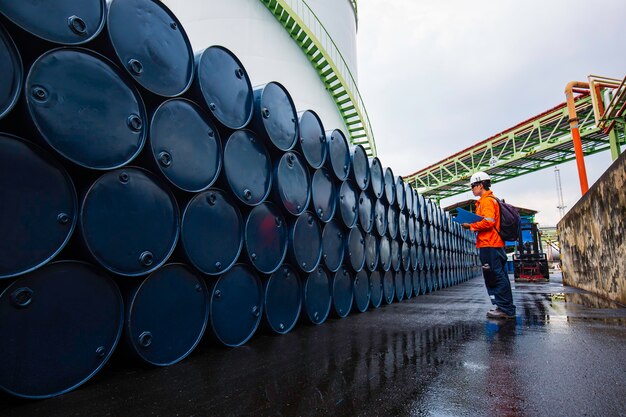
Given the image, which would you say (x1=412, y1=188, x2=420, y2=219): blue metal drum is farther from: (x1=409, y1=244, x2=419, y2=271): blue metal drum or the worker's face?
the worker's face

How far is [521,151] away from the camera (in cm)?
1548

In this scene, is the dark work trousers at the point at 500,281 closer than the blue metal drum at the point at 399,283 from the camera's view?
Yes

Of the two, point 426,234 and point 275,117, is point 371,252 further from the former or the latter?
point 426,234

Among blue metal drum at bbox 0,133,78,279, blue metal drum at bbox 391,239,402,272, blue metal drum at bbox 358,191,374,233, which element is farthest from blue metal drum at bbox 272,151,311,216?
blue metal drum at bbox 391,239,402,272

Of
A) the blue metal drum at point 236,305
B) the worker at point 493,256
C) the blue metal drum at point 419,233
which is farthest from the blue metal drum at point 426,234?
the blue metal drum at point 236,305

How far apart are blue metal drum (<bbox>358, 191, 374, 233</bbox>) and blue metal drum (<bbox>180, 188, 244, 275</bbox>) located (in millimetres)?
2380

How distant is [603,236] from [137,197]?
252 inches

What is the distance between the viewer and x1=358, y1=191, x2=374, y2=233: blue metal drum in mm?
4867

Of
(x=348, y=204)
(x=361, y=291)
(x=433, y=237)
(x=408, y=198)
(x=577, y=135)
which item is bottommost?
(x=361, y=291)

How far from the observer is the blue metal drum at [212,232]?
2463 millimetres

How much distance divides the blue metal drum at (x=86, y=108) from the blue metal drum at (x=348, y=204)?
2634 millimetres

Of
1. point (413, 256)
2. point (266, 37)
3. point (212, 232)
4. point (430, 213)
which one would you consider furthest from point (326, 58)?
point (212, 232)

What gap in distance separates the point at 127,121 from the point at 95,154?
30 centimetres

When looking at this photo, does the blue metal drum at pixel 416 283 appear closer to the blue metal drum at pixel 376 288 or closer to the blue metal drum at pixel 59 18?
the blue metal drum at pixel 376 288
